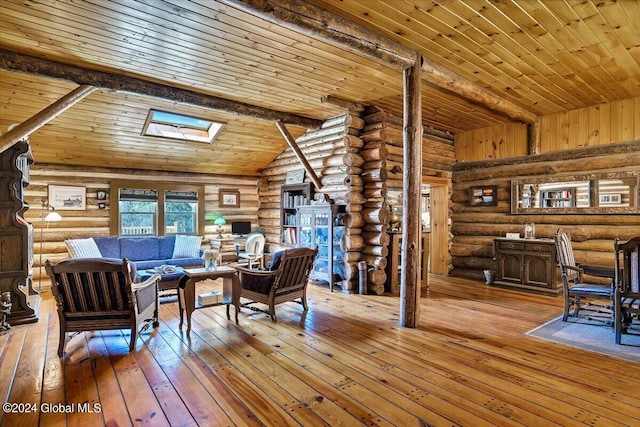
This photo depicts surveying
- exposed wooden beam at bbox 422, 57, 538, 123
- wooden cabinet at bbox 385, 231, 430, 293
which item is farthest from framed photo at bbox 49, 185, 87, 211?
exposed wooden beam at bbox 422, 57, 538, 123

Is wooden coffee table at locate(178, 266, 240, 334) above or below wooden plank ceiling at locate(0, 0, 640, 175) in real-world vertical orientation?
below

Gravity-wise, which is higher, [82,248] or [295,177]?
[295,177]

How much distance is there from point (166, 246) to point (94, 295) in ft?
13.3

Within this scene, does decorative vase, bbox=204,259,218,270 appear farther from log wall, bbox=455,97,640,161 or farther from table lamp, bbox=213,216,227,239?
log wall, bbox=455,97,640,161

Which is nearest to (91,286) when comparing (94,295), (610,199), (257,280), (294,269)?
(94,295)

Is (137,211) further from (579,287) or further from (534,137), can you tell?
(534,137)

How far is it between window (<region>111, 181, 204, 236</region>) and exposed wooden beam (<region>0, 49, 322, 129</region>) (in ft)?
9.78

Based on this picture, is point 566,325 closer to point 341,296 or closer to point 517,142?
point 341,296

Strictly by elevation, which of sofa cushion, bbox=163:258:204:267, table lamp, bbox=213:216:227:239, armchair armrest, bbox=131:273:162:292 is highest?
table lamp, bbox=213:216:227:239

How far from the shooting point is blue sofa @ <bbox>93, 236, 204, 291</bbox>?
6.70 m

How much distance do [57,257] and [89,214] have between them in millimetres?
1002

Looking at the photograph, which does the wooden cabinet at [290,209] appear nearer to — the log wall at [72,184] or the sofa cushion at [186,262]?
the sofa cushion at [186,262]

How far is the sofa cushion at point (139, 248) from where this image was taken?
22.6 ft

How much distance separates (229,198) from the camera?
912 cm
